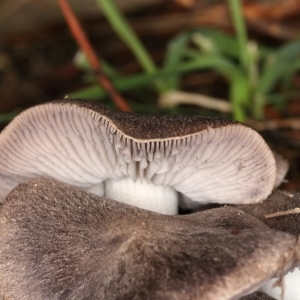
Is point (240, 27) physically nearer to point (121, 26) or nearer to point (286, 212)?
point (121, 26)

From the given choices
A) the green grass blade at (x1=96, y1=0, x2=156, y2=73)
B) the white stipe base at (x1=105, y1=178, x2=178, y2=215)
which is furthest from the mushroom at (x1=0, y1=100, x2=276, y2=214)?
the green grass blade at (x1=96, y1=0, x2=156, y2=73)

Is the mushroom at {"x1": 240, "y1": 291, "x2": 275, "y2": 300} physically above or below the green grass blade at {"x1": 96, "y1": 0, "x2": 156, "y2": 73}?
below

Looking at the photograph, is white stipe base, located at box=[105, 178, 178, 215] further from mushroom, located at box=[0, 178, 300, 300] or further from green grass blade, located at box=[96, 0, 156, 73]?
green grass blade, located at box=[96, 0, 156, 73]

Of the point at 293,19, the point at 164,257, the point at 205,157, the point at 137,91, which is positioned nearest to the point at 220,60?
the point at 137,91

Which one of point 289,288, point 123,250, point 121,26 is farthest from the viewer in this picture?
point 121,26

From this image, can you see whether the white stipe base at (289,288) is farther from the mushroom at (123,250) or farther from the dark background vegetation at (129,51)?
the dark background vegetation at (129,51)

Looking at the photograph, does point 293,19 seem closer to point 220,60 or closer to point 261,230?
point 220,60

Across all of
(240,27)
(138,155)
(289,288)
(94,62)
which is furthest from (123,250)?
(240,27)

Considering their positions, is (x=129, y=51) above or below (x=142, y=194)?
above
